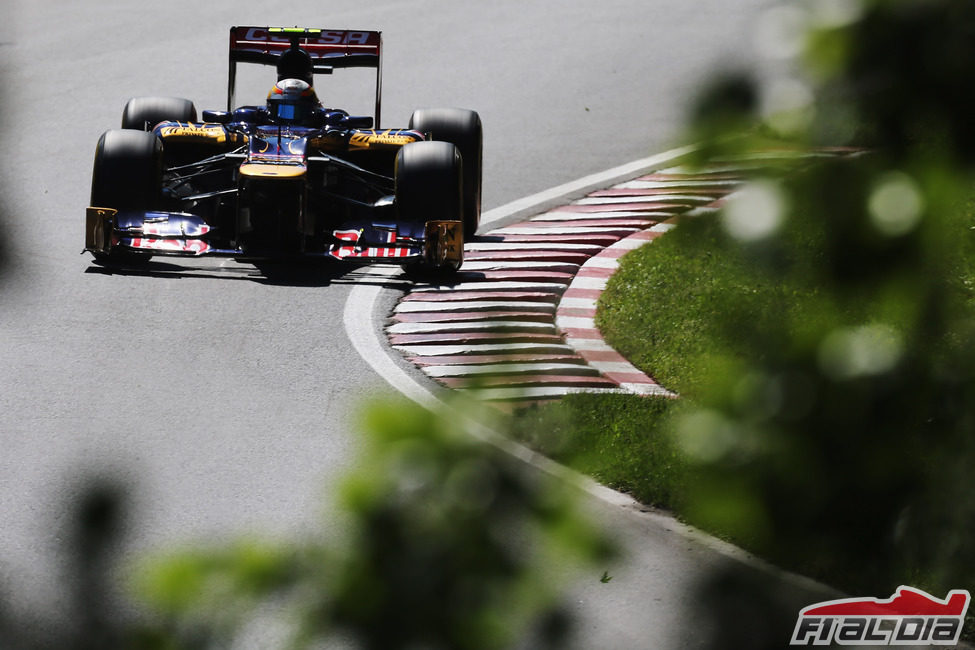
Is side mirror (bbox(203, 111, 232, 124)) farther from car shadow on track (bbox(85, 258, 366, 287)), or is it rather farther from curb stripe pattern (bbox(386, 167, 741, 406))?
curb stripe pattern (bbox(386, 167, 741, 406))

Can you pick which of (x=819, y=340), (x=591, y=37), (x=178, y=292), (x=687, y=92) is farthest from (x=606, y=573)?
(x=591, y=37)

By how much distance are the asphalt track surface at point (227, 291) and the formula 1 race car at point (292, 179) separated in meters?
0.34

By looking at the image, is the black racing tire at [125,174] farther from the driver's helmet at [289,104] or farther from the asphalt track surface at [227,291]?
the driver's helmet at [289,104]

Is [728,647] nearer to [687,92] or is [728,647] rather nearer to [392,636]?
[392,636]

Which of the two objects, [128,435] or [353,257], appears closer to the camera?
[128,435]

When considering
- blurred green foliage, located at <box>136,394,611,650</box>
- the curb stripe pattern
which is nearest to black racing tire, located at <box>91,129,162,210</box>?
the curb stripe pattern

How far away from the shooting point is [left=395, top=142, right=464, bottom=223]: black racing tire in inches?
353

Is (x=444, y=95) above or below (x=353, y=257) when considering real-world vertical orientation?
above

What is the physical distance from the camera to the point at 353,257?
28.5 ft

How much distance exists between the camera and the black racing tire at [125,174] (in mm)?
8867

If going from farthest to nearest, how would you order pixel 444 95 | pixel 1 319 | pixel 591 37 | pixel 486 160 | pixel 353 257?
1. pixel 591 37
2. pixel 444 95
3. pixel 486 160
4. pixel 353 257
5. pixel 1 319

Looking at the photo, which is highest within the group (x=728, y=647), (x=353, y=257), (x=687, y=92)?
(x=687, y=92)

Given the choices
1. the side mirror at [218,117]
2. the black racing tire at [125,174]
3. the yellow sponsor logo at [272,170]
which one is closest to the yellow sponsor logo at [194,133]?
the side mirror at [218,117]

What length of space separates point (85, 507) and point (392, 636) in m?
0.24
